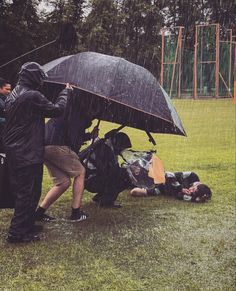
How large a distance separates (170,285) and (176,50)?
28640mm

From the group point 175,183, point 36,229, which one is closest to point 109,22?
point 175,183

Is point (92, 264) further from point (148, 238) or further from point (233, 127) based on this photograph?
point (233, 127)

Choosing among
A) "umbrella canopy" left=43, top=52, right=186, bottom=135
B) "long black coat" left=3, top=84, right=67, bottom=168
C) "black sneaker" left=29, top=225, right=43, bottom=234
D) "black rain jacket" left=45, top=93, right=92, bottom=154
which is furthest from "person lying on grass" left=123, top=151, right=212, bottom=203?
"long black coat" left=3, top=84, right=67, bottom=168

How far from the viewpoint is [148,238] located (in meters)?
5.39

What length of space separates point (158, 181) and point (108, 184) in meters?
0.56

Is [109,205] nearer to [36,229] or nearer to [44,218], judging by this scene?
[44,218]

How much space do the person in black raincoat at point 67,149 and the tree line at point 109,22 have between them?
86.8ft

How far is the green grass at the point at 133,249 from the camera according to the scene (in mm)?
4242

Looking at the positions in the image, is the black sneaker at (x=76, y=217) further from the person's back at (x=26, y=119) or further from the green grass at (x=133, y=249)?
the person's back at (x=26, y=119)

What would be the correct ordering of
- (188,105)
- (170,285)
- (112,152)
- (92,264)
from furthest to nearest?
(188,105) < (112,152) < (92,264) < (170,285)

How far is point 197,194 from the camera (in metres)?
6.90

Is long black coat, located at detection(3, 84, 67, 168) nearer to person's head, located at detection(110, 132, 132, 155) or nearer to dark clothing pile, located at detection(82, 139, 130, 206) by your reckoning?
dark clothing pile, located at detection(82, 139, 130, 206)

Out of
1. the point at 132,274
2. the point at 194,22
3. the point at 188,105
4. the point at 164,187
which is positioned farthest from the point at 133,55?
the point at 132,274

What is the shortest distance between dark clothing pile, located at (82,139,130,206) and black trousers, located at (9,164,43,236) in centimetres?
125
